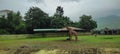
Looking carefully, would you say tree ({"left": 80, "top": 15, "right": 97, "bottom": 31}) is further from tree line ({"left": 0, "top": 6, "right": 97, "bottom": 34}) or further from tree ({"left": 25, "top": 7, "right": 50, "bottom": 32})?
tree ({"left": 25, "top": 7, "right": 50, "bottom": 32})

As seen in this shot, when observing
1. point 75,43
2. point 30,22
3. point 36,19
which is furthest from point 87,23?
point 75,43

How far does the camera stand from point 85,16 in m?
75.9

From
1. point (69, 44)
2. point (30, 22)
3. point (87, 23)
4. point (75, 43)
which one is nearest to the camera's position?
point (69, 44)

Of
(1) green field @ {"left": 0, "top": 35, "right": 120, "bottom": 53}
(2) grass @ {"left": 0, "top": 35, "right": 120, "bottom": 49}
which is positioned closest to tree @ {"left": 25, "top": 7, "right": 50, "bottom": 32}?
(2) grass @ {"left": 0, "top": 35, "right": 120, "bottom": 49}

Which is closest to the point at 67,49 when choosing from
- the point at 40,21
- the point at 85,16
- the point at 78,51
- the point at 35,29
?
the point at 78,51

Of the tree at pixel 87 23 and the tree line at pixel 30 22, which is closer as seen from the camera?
the tree line at pixel 30 22

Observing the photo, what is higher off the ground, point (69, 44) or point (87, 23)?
point (87, 23)

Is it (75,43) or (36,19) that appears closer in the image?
(75,43)

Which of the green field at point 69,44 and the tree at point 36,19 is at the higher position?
the tree at point 36,19

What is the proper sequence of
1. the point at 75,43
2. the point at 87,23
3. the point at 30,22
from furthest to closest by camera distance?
1. the point at 87,23
2. the point at 30,22
3. the point at 75,43

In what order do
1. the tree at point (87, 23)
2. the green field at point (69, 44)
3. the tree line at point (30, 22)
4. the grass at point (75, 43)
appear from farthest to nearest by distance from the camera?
the tree at point (87, 23) < the tree line at point (30, 22) < the grass at point (75, 43) < the green field at point (69, 44)

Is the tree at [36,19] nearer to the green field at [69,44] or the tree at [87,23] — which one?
the tree at [87,23]

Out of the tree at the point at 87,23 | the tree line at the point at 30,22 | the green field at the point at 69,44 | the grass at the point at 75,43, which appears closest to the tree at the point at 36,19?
the tree line at the point at 30,22

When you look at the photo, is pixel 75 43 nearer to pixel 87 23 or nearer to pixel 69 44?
pixel 69 44
